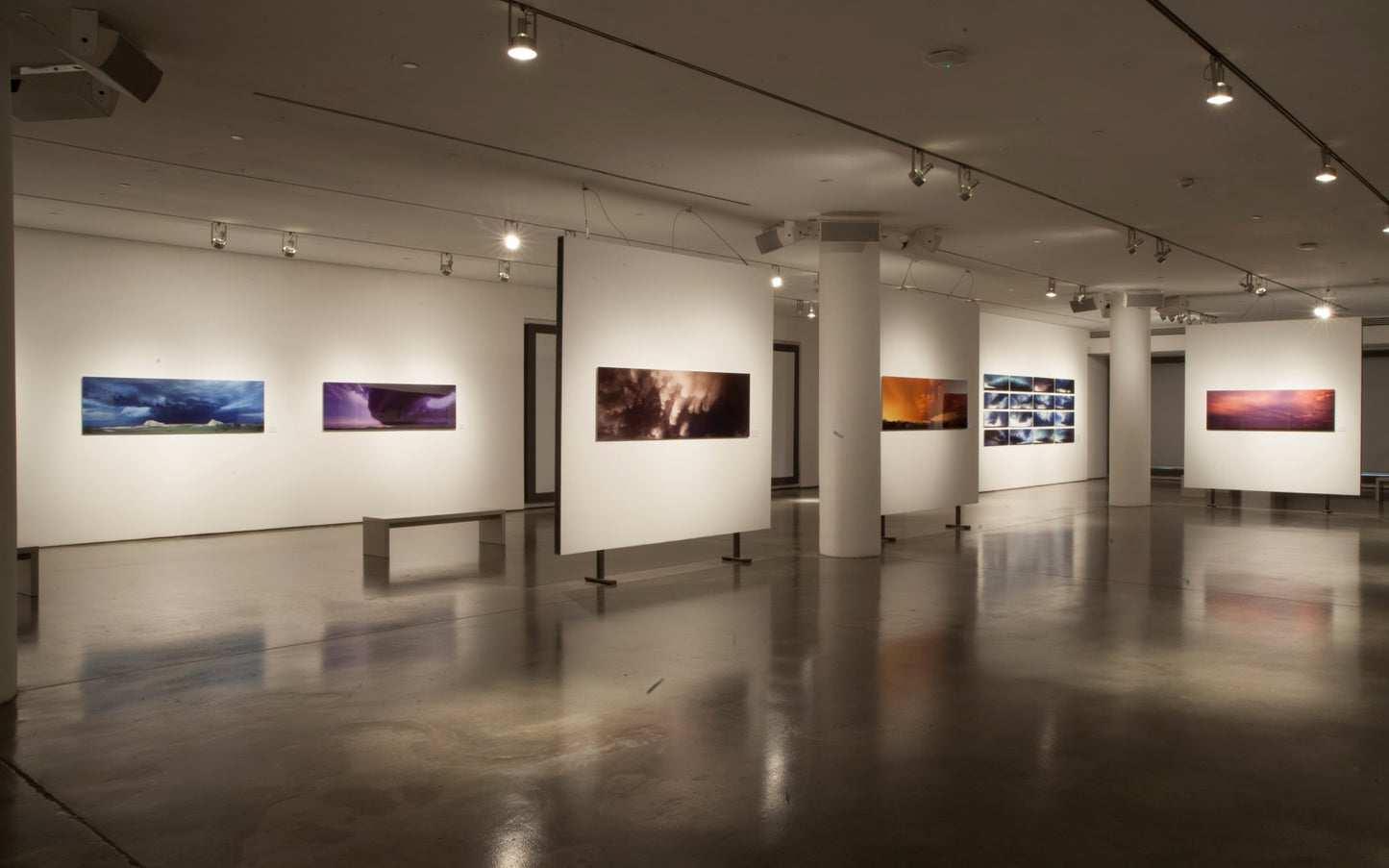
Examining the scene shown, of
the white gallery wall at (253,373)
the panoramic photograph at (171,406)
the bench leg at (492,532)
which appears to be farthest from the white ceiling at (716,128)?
the bench leg at (492,532)

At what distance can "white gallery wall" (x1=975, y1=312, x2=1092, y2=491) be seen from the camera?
891 inches

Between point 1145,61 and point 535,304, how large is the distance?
12.9 metres

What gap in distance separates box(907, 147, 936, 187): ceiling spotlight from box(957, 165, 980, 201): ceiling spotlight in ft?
1.81

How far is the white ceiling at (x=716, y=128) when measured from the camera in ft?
20.5

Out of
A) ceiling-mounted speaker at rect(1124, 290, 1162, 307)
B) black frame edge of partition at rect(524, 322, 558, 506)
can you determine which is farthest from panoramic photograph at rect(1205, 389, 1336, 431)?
black frame edge of partition at rect(524, 322, 558, 506)

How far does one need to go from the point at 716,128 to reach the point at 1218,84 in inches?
151

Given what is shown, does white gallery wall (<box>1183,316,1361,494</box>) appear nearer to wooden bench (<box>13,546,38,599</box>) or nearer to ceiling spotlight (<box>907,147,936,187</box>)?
ceiling spotlight (<box>907,147,936,187</box>)

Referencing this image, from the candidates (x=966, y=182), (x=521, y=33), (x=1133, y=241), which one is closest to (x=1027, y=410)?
(x=1133, y=241)

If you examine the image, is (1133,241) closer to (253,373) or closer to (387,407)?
(387,407)

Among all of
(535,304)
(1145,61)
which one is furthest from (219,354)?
(1145,61)

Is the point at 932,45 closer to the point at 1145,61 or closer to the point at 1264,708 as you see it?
the point at 1145,61

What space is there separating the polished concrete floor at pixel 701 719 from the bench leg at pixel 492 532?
2.42 meters

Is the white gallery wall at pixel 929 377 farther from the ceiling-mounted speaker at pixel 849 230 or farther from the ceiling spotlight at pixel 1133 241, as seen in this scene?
the ceiling spotlight at pixel 1133 241

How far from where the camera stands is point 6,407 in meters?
6.10
